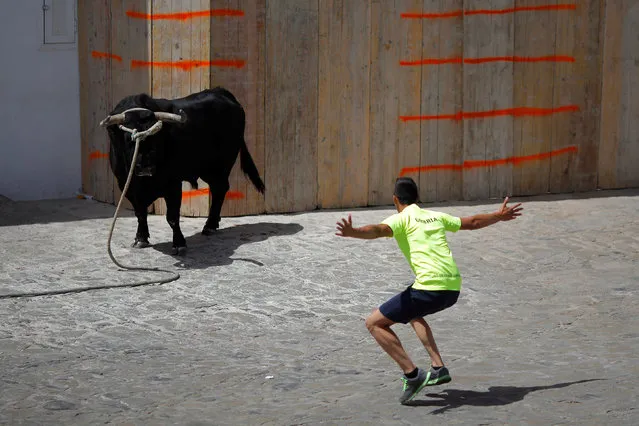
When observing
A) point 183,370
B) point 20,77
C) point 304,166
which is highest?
point 20,77

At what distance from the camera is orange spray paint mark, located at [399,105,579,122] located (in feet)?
45.4

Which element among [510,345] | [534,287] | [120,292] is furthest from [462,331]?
[120,292]

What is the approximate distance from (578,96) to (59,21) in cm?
661

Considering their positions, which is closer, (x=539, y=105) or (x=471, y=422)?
(x=471, y=422)

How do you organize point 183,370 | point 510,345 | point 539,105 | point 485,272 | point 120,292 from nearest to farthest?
point 183,370
point 510,345
point 120,292
point 485,272
point 539,105

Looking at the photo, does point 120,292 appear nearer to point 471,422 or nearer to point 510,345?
point 510,345

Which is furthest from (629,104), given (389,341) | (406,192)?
(389,341)

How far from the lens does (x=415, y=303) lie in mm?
7285

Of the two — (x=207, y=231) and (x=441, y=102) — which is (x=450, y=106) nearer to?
(x=441, y=102)

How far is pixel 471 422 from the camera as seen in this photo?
6965 millimetres

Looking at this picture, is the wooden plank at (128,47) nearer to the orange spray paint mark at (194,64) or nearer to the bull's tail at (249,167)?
the orange spray paint mark at (194,64)

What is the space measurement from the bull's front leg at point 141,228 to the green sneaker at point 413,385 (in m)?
4.93

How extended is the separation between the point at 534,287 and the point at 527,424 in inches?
154

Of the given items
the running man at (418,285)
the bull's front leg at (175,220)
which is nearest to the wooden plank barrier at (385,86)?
the bull's front leg at (175,220)
